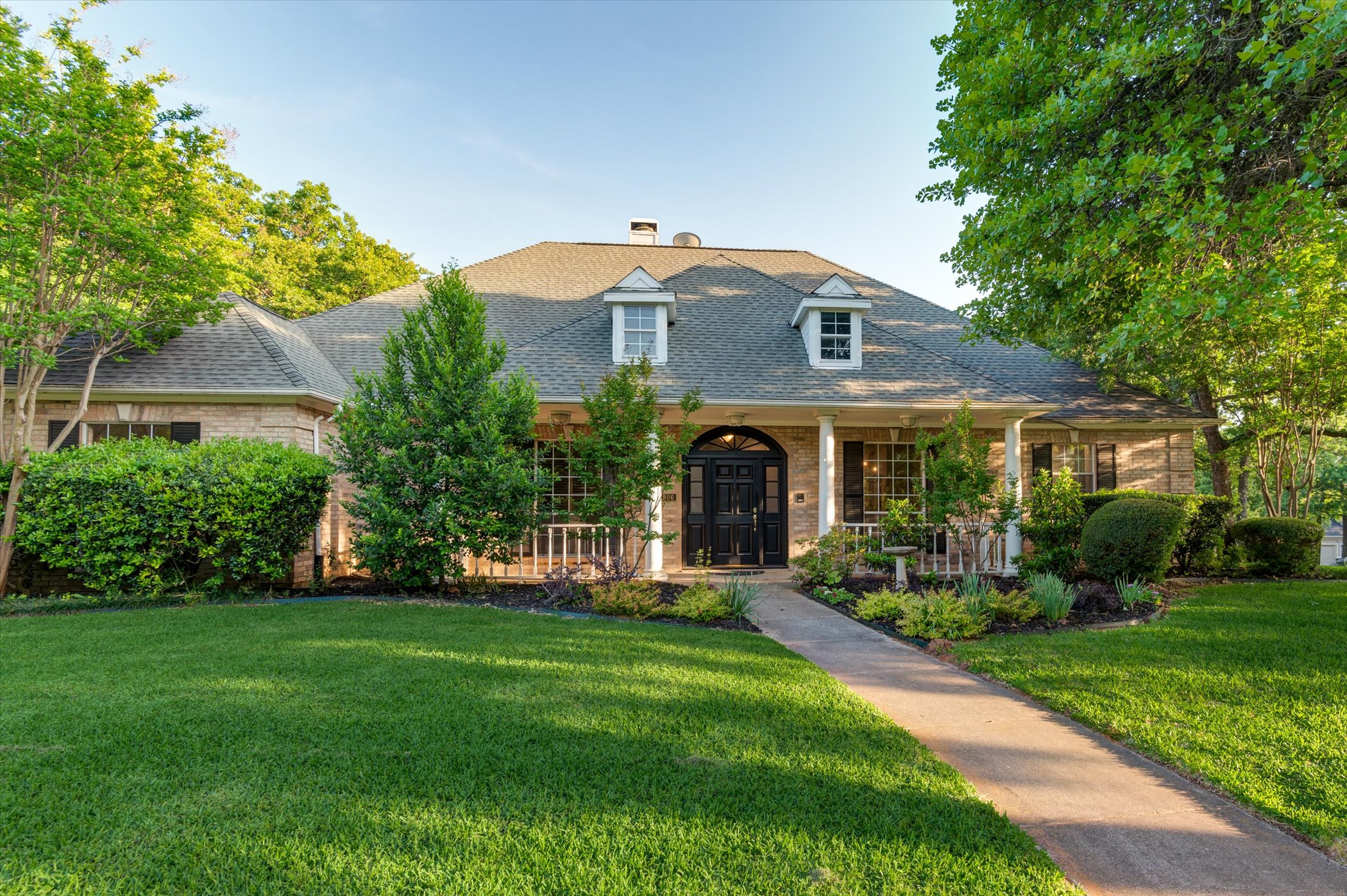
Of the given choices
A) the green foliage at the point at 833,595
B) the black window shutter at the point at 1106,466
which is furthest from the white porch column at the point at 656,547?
the black window shutter at the point at 1106,466

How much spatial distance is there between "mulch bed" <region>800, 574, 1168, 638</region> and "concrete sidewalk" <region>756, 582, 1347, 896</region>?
1848mm

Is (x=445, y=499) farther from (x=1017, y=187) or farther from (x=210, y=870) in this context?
(x=1017, y=187)

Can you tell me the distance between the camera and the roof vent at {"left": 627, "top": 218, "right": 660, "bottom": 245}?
17328 millimetres

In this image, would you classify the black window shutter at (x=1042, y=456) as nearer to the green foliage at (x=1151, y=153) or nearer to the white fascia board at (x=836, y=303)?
the green foliage at (x=1151, y=153)

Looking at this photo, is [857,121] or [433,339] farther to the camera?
[857,121]

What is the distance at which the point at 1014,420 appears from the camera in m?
10.8

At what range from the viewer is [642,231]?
1738 centimetres

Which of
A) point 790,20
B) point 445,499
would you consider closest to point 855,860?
point 445,499

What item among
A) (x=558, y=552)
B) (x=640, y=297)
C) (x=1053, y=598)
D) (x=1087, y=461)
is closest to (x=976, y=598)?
(x=1053, y=598)

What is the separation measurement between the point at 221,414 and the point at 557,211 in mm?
11027

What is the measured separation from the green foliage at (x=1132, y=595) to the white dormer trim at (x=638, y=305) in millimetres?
7425

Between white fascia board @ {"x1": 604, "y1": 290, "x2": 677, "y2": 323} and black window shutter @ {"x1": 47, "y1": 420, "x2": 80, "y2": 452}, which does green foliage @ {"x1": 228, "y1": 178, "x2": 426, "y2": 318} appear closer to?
black window shutter @ {"x1": 47, "y1": 420, "x2": 80, "y2": 452}

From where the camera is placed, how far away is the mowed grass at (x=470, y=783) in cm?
230

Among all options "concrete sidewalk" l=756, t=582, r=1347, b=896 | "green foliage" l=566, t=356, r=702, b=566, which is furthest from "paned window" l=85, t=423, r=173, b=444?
"concrete sidewalk" l=756, t=582, r=1347, b=896
